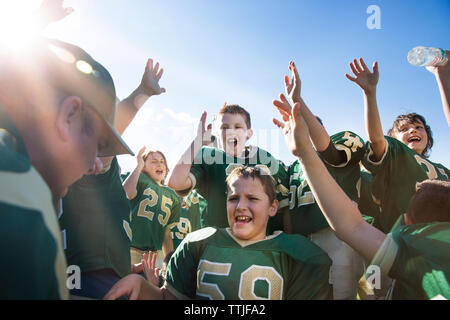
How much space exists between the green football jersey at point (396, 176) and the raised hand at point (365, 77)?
1.46 ft

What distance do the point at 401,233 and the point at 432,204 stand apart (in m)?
0.23

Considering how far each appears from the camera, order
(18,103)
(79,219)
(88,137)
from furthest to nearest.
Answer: (79,219), (88,137), (18,103)

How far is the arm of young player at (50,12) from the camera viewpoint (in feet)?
6.63

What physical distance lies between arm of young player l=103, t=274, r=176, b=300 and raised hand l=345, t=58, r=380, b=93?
2.02m

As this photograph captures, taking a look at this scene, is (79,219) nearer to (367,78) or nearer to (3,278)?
(3,278)

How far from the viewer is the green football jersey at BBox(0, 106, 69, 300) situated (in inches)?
29.2

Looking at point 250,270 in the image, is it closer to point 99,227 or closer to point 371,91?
point 99,227

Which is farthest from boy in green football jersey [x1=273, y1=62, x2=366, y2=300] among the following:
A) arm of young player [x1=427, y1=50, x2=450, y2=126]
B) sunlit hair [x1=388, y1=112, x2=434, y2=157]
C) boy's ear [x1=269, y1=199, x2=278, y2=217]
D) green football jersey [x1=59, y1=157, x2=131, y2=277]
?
green football jersey [x1=59, y1=157, x2=131, y2=277]

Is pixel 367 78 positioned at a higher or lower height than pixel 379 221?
higher

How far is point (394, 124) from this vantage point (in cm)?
351

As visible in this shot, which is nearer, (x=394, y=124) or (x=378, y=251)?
(x=378, y=251)

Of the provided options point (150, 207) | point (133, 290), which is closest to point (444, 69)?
point (133, 290)
